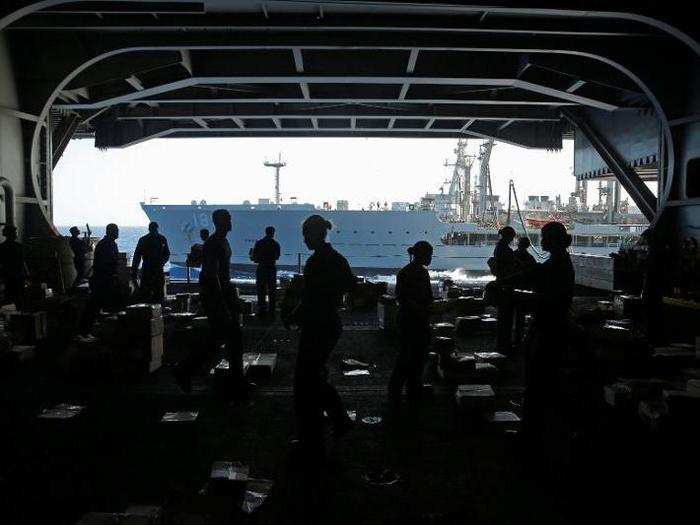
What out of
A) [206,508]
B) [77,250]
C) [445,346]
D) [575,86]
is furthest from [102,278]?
[575,86]

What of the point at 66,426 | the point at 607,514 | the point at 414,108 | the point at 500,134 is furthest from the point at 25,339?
the point at 500,134

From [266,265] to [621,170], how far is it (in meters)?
10.6

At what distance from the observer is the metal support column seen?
12.8 metres

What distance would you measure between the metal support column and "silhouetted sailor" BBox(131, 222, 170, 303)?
11.8 metres

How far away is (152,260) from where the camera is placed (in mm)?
9820

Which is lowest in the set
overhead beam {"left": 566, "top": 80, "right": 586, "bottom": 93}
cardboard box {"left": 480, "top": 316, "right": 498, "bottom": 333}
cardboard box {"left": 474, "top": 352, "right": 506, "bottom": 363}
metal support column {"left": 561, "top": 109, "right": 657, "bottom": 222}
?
cardboard box {"left": 480, "top": 316, "right": 498, "bottom": 333}

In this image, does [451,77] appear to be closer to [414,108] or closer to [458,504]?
[414,108]

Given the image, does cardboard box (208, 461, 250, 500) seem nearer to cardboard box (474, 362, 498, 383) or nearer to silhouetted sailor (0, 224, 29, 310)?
cardboard box (474, 362, 498, 383)

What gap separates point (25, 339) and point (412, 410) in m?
6.35

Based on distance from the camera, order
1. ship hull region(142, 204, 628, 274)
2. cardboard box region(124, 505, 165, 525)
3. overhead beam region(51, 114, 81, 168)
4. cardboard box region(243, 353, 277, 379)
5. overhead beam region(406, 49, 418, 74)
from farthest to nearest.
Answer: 1. ship hull region(142, 204, 628, 274)
2. overhead beam region(51, 114, 81, 168)
3. overhead beam region(406, 49, 418, 74)
4. cardboard box region(243, 353, 277, 379)
5. cardboard box region(124, 505, 165, 525)

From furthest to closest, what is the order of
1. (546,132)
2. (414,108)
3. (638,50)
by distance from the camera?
(546,132)
(414,108)
(638,50)

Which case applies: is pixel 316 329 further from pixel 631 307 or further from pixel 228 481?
pixel 631 307

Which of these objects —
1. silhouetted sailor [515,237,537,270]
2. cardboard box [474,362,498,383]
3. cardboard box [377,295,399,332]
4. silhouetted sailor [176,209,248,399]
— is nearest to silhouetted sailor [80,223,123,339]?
silhouetted sailor [176,209,248,399]

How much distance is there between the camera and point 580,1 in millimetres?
7891
